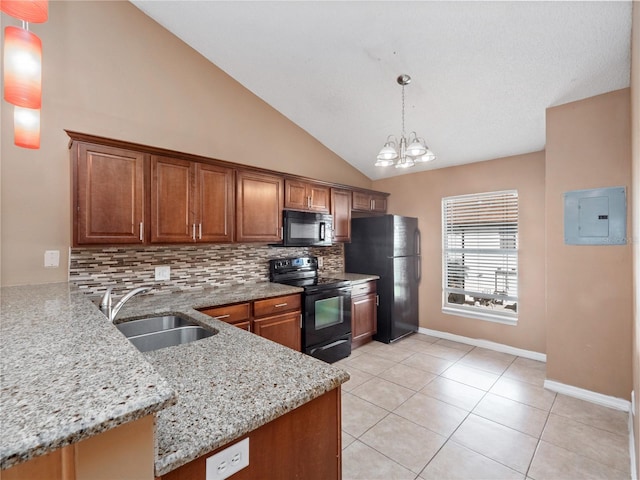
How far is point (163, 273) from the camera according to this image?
279 centimetres

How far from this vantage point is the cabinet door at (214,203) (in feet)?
8.96

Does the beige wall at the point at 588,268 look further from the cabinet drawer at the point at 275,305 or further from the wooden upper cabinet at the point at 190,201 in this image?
the wooden upper cabinet at the point at 190,201

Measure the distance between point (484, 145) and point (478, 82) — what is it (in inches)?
42.2

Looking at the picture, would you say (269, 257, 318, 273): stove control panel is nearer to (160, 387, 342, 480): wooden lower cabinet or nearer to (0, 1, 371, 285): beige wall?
(0, 1, 371, 285): beige wall

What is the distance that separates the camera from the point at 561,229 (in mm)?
2742

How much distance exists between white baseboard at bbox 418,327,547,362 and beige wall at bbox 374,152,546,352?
0.16 ft

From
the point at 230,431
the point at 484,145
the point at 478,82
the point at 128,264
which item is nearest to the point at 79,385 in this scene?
the point at 230,431

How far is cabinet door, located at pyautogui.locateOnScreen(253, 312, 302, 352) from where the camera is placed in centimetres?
280

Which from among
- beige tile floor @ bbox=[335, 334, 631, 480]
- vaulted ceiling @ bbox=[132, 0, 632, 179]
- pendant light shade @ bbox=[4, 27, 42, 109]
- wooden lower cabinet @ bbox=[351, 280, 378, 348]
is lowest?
beige tile floor @ bbox=[335, 334, 631, 480]

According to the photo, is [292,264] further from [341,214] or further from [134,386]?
[134,386]

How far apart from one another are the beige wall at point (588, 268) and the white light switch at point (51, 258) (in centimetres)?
415

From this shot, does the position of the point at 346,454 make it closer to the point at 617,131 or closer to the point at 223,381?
the point at 223,381

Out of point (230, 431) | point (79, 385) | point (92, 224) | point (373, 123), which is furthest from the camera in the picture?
point (373, 123)

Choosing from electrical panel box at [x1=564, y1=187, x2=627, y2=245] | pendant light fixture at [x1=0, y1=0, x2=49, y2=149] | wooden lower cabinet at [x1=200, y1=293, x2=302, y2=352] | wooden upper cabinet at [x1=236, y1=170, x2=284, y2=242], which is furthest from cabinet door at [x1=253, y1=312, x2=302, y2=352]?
electrical panel box at [x1=564, y1=187, x2=627, y2=245]
